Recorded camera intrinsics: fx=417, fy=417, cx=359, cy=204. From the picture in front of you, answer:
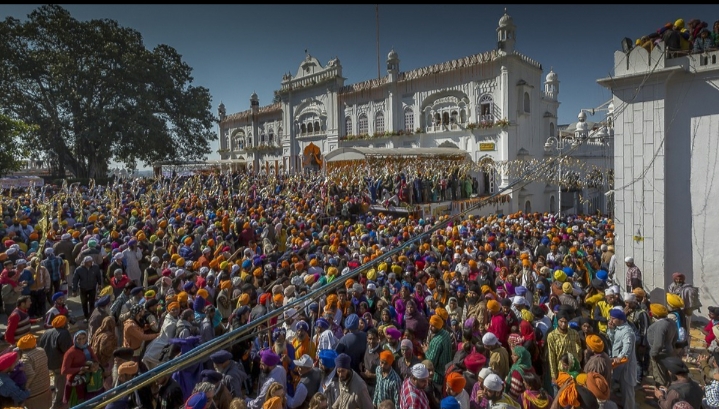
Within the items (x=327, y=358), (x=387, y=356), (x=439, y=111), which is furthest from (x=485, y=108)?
(x=327, y=358)

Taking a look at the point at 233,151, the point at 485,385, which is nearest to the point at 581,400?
the point at 485,385

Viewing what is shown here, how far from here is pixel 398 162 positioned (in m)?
24.6

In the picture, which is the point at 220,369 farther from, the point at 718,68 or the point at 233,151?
the point at 233,151

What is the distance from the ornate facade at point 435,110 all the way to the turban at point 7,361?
74.3 ft

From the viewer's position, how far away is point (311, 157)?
35.1 m

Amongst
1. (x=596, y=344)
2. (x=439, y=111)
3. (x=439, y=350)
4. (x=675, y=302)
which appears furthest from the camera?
(x=439, y=111)

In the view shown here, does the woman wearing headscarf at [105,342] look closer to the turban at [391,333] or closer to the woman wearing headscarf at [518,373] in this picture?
the turban at [391,333]

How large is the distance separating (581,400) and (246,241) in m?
9.76

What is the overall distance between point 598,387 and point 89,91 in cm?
3558

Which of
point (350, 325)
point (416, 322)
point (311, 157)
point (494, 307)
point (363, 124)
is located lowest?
point (416, 322)

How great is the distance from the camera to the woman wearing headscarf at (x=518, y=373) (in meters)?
4.36

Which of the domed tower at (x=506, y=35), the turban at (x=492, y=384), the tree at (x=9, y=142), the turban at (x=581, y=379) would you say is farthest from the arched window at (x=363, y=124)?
the turban at (x=492, y=384)

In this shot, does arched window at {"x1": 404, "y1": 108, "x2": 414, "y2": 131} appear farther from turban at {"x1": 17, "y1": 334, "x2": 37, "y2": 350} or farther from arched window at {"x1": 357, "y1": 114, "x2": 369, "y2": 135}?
turban at {"x1": 17, "y1": 334, "x2": 37, "y2": 350}

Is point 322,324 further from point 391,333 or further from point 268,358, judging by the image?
Result: point 268,358
